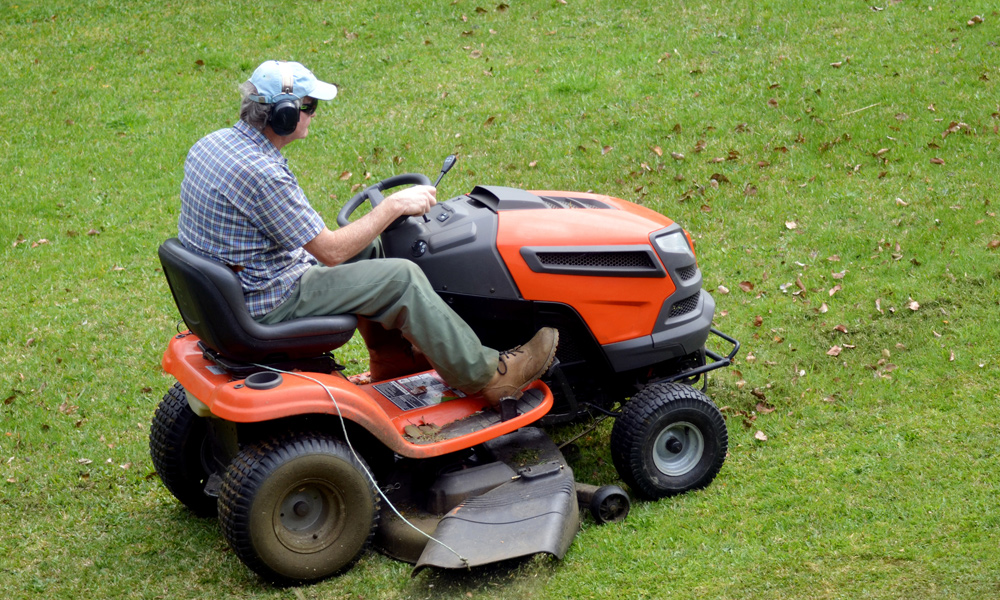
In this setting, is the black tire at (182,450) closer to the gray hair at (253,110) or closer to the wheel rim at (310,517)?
the wheel rim at (310,517)

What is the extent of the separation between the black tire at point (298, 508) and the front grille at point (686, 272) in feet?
5.30

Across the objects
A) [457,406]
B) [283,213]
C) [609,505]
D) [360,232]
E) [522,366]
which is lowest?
[609,505]

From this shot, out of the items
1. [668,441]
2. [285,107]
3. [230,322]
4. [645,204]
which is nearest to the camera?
[230,322]

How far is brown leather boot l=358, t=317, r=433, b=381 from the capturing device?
14.5 feet

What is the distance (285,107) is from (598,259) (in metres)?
1.43

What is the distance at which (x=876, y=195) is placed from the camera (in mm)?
7234

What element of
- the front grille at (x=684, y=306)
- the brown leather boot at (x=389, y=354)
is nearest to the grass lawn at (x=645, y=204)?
the front grille at (x=684, y=306)

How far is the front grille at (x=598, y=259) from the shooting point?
4.05 metres

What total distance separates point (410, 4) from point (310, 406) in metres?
8.98

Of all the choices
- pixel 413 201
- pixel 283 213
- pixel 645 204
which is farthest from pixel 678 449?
pixel 645 204

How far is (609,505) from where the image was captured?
13.5ft

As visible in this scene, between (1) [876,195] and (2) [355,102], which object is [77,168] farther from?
(1) [876,195]

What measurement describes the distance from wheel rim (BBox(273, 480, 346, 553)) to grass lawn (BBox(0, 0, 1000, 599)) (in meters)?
0.18

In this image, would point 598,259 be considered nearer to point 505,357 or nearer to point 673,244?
point 673,244
